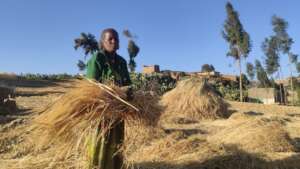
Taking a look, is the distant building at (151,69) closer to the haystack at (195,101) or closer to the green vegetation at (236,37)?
the green vegetation at (236,37)

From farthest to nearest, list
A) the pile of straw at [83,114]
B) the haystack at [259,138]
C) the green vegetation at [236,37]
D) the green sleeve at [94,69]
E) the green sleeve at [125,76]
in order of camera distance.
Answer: the green vegetation at [236,37], the haystack at [259,138], the green sleeve at [125,76], the green sleeve at [94,69], the pile of straw at [83,114]

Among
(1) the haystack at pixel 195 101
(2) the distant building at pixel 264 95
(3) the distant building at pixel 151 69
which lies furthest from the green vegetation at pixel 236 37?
(1) the haystack at pixel 195 101

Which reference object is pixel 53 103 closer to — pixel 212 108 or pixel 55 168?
pixel 55 168

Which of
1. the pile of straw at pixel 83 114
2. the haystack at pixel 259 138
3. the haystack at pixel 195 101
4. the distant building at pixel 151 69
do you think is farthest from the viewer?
the distant building at pixel 151 69

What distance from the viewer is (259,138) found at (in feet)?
21.1

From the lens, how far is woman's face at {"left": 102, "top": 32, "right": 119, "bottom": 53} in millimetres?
3727

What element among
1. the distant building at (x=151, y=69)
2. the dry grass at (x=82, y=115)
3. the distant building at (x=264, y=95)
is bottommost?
the dry grass at (x=82, y=115)

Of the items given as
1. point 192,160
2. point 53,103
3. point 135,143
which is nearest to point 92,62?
point 53,103

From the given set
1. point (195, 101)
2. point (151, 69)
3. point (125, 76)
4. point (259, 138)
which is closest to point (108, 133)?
point (125, 76)

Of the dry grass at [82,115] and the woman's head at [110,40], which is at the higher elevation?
the woman's head at [110,40]

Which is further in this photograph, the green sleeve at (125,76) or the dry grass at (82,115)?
the green sleeve at (125,76)

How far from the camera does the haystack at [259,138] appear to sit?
20.4 ft

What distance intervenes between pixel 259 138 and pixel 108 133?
11.5 ft

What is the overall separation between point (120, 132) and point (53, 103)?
0.59 metres
